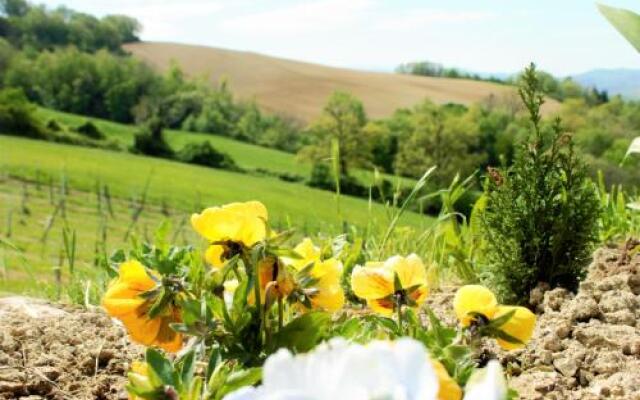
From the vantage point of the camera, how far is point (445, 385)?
3.73 ft

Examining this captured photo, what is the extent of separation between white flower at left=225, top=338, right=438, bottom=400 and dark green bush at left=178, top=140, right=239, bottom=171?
6835 cm

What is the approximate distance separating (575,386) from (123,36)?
10240 cm

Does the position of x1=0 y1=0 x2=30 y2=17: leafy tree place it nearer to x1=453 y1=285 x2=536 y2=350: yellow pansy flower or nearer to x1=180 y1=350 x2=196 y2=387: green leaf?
x1=453 y1=285 x2=536 y2=350: yellow pansy flower

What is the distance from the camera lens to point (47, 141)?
67062 millimetres

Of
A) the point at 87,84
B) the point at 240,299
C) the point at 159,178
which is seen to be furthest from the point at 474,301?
the point at 87,84

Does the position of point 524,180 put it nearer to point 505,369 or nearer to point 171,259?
point 505,369

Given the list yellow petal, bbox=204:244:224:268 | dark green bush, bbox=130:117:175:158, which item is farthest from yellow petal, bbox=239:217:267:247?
dark green bush, bbox=130:117:175:158

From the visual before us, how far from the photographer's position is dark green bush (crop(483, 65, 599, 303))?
117 inches

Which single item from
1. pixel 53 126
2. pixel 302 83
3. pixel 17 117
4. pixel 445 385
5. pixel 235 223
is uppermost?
pixel 235 223

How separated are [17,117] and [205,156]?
15730 mm

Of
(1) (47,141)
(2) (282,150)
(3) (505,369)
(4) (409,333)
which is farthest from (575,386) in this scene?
(2) (282,150)

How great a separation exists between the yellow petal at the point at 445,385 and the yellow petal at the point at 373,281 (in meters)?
0.61

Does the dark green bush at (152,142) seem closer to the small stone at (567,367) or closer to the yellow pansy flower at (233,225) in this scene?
the small stone at (567,367)

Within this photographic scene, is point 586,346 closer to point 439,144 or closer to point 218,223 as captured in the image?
point 218,223
